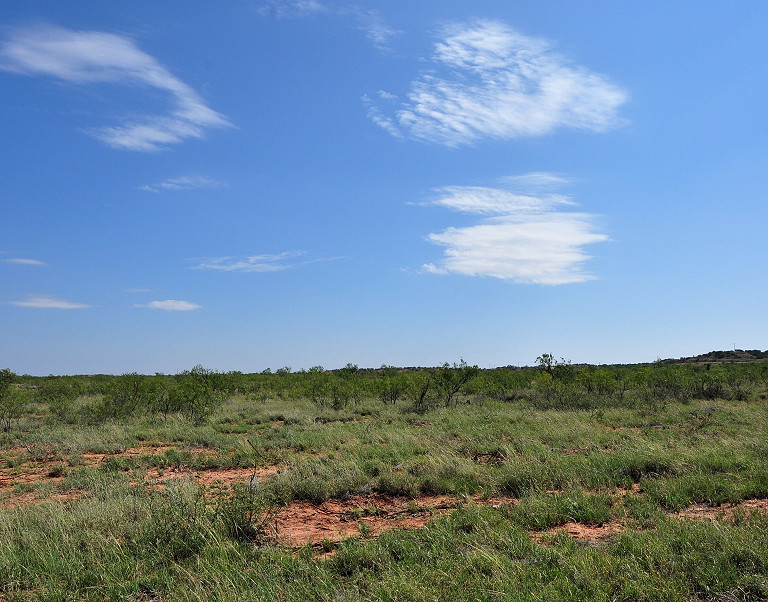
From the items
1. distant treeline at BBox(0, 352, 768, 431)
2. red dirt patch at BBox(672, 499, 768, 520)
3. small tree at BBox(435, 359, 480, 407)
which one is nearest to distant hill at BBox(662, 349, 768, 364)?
distant treeline at BBox(0, 352, 768, 431)

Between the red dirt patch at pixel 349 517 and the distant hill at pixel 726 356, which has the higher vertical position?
the distant hill at pixel 726 356

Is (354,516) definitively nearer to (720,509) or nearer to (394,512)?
(394,512)

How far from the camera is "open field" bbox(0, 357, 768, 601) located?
204 inches

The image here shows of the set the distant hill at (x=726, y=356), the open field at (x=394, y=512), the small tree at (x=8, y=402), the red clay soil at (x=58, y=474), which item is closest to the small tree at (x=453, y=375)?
the open field at (x=394, y=512)

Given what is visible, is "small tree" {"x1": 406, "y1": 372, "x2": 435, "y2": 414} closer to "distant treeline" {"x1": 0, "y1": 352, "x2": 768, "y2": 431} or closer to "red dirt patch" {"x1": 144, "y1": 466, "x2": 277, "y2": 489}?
"distant treeline" {"x1": 0, "y1": 352, "x2": 768, "y2": 431}

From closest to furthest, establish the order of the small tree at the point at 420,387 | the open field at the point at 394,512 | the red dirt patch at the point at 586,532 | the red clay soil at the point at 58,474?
the open field at the point at 394,512 → the red dirt patch at the point at 586,532 → the red clay soil at the point at 58,474 → the small tree at the point at 420,387

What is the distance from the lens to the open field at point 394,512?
518cm

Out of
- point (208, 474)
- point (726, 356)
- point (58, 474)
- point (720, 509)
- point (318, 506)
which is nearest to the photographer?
point (720, 509)

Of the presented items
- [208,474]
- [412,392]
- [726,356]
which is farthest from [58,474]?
[726,356]

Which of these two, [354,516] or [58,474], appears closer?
[354,516]

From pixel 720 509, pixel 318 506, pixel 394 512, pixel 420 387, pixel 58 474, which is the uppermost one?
pixel 420 387

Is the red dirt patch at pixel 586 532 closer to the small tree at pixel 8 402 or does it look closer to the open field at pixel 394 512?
the open field at pixel 394 512

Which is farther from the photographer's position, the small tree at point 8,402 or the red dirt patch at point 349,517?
the small tree at point 8,402

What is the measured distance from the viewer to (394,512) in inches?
327
